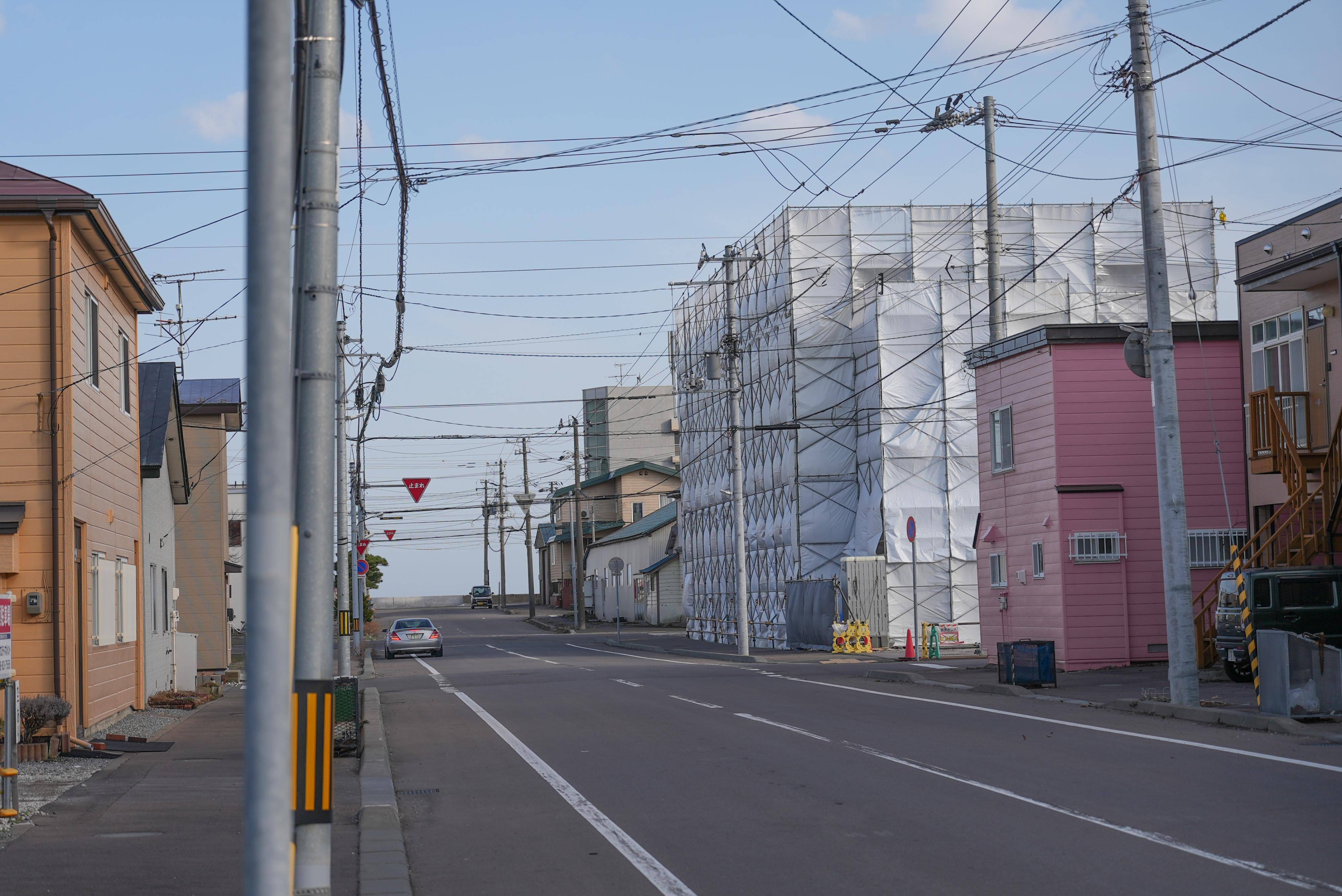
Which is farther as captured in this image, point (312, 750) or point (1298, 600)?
point (1298, 600)

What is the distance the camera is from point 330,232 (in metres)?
6.30

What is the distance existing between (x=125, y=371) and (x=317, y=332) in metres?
17.2

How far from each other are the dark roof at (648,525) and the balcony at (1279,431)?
5266 centimetres

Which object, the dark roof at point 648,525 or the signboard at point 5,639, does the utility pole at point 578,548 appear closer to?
the dark roof at point 648,525

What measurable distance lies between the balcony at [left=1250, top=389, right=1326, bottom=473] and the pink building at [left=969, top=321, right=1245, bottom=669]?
2.47 metres

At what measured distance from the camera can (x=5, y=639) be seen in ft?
36.5

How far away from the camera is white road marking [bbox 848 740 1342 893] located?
305 inches

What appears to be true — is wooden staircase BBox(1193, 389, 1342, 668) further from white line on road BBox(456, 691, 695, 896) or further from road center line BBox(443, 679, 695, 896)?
white line on road BBox(456, 691, 695, 896)

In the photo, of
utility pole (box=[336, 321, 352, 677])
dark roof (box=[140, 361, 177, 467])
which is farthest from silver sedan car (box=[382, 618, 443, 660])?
dark roof (box=[140, 361, 177, 467])

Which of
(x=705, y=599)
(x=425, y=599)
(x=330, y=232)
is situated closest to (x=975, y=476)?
(x=705, y=599)

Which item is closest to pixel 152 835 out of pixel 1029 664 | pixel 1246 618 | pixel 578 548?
pixel 1029 664

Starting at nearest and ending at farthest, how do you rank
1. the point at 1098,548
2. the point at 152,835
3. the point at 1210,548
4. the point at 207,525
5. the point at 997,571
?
1. the point at 152,835
2. the point at 1098,548
3. the point at 1210,548
4. the point at 997,571
5. the point at 207,525

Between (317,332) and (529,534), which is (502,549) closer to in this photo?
(529,534)

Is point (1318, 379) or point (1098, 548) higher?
point (1318, 379)
